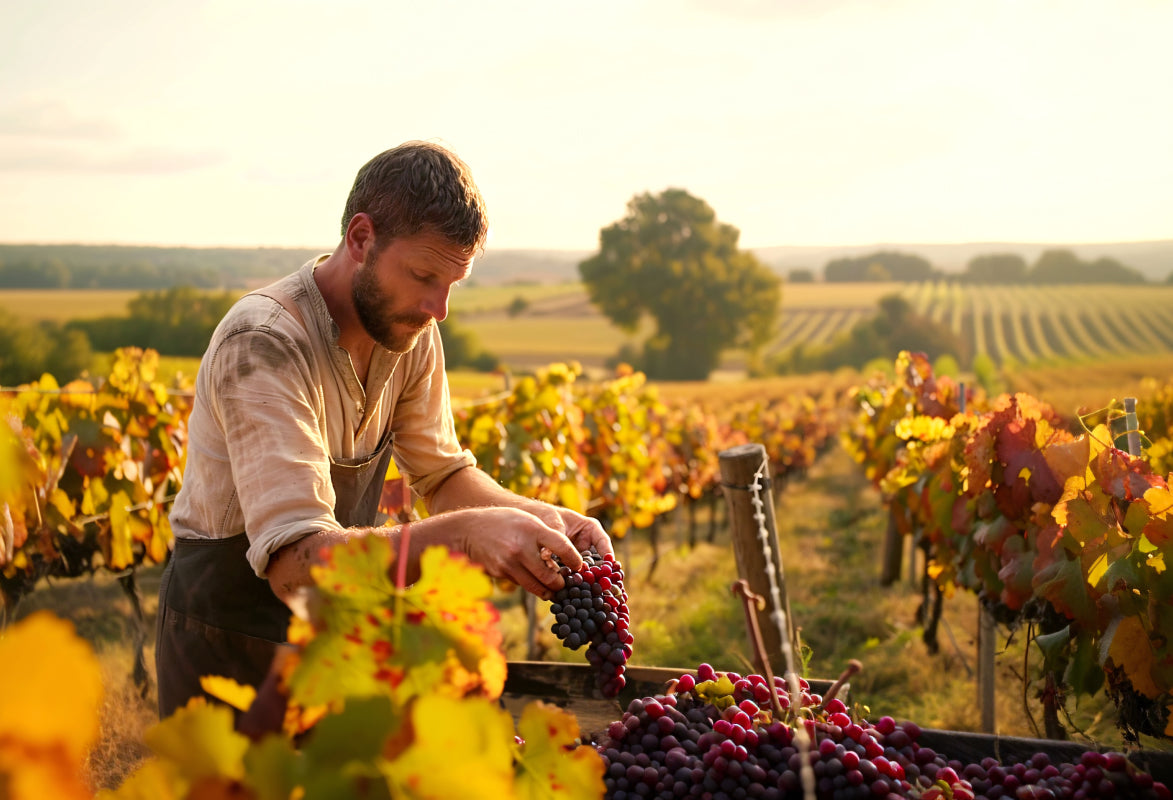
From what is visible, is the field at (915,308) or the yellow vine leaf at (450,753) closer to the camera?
the yellow vine leaf at (450,753)

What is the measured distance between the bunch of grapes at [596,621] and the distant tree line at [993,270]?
89093mm

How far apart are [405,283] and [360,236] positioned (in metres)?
0.17

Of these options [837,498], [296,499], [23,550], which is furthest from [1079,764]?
[837,498]

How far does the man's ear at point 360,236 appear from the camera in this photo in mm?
2184

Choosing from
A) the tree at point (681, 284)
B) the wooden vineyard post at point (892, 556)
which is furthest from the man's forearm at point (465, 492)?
the tree at point (681, 284)

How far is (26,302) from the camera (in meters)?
44.2

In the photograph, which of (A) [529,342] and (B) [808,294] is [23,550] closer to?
(A) [529,342]

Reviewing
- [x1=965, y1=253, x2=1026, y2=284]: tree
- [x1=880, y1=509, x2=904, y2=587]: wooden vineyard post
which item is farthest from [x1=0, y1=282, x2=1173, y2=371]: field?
[x1=880, y1=509, x2=904, y2=587]: wooden vineyard post

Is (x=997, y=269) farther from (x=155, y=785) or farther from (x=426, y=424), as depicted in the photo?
(x=155, y=785)

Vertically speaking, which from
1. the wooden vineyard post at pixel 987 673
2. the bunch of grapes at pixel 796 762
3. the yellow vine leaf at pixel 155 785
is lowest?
the wooden vineyard post at pixel 987 673

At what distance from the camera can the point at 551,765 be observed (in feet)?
2.84

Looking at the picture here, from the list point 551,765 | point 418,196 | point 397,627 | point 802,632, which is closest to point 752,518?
point 418,196

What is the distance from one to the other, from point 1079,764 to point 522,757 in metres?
1.23

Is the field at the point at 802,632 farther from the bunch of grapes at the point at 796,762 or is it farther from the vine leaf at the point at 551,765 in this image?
the vine leaf at the point at 551,765
